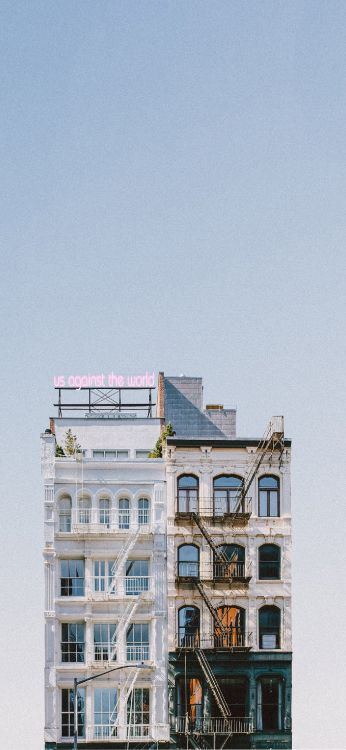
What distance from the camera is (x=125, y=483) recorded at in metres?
82.8

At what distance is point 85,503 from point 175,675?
12.2 metres

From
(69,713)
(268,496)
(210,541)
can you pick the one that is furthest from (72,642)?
(268,496)

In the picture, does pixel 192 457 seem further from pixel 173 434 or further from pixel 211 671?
pixel 211 671

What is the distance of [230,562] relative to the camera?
8181 centimetres

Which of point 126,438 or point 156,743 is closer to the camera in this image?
point 156,743

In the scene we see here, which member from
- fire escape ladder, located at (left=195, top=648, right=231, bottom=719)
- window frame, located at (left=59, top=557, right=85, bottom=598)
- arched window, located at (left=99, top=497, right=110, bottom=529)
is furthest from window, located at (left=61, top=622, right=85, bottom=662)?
fire escape ladder, located at (left=195, top=648, right=231, bottom=719)

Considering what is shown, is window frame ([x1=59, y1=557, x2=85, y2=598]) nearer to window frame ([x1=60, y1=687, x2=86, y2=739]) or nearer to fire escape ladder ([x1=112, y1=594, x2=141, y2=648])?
fire escape ladder ([x1=112, y1=594, x2=141, y2=648])

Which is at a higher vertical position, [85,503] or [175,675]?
[85,503]

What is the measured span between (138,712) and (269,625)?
32.2 feet

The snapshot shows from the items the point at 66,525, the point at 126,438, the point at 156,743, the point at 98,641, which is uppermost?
the point at 126,438

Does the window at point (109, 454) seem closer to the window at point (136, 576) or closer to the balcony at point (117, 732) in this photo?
the window at point (136, 576)

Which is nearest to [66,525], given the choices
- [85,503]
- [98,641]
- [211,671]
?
[85,503]

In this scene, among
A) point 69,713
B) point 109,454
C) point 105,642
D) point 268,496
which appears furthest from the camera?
point 109,454

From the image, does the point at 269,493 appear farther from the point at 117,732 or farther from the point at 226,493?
the point at 117,732
